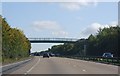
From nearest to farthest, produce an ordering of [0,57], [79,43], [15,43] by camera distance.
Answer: [0,57]
[15,43]
[79,43]

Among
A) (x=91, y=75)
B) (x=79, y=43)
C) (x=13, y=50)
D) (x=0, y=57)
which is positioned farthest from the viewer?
(x=79, y=43)

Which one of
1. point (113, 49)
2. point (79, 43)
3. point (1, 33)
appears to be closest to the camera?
point (1, 33)

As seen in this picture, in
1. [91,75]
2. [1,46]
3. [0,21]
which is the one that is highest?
[0,21]

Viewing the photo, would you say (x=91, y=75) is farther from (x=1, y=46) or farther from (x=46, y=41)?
(x=46, y=41)

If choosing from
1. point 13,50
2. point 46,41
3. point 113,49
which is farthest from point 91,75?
point 46,41

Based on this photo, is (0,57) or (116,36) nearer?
(0,57)

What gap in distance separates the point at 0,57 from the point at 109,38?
67.7 metres

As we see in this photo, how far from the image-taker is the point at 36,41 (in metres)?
154

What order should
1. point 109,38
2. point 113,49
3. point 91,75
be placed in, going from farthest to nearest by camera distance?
point 109,38, point 113,49, point 91,75

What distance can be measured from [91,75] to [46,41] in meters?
123

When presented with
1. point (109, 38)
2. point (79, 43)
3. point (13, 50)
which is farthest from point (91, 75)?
point (79, 43)

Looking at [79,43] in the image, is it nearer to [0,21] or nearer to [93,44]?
[93,44]

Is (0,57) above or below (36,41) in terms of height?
below

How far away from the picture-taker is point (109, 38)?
121312 millimetres
